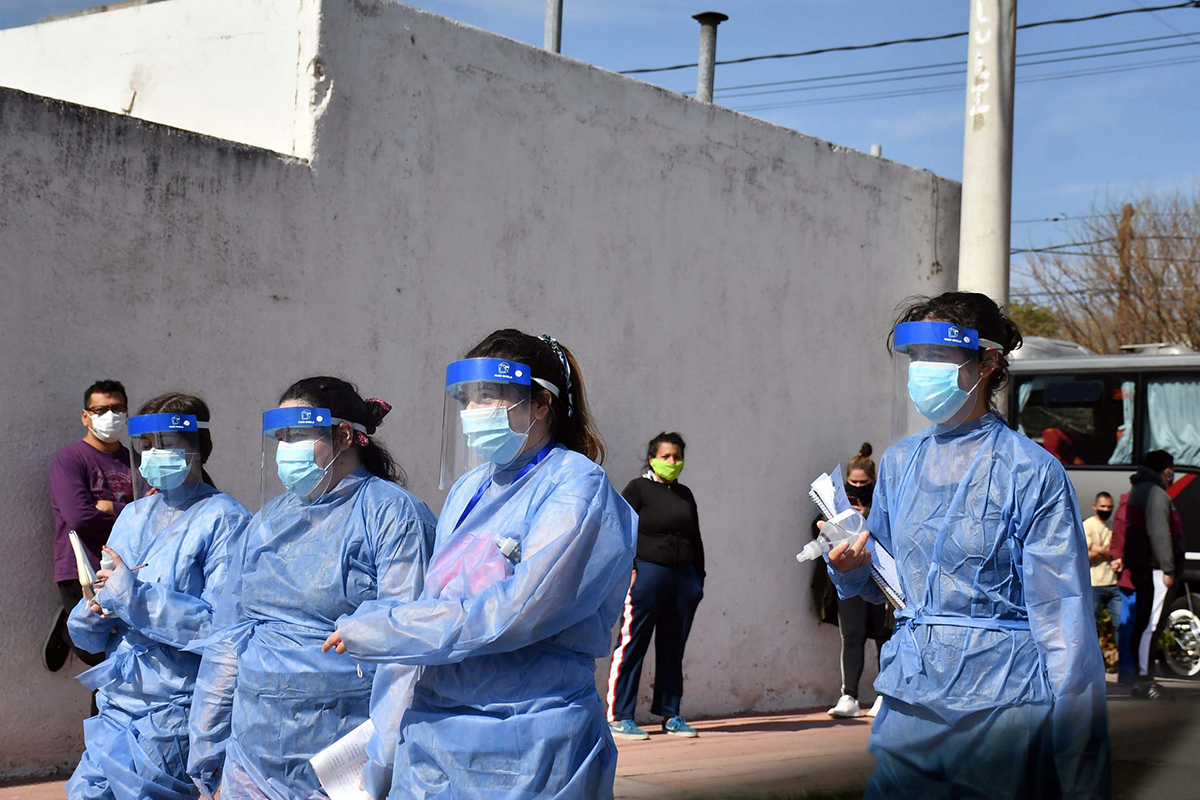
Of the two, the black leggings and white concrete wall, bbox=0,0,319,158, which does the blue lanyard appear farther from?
the black leggings

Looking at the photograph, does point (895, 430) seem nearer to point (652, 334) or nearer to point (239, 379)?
point (239, 379)

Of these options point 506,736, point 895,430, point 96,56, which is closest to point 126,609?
point 506,736

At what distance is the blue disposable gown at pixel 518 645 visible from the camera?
9.96 feet

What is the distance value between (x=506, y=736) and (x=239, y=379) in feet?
13.7

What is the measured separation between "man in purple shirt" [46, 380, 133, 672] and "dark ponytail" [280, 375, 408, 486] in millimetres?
2212

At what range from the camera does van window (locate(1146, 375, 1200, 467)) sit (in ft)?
39.5

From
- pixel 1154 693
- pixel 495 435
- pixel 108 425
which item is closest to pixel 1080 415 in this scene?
pixel 1154 693

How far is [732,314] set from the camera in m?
9.34

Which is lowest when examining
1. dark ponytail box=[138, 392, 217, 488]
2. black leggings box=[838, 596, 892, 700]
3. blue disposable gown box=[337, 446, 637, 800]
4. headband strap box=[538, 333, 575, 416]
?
black leggings box=[838, 596, 892, 700]

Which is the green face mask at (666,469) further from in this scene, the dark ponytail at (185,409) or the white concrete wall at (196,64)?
the dark ponytail at (185,409)

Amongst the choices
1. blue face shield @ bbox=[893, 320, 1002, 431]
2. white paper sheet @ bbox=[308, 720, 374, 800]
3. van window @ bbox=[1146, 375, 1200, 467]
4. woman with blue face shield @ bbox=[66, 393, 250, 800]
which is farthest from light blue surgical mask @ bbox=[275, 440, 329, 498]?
van window @ bbox=[1146, 375, 1200, 467]

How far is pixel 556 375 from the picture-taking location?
3.49 m

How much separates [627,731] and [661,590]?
0.82 m

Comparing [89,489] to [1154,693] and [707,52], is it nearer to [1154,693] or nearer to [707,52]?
[1154,693]
